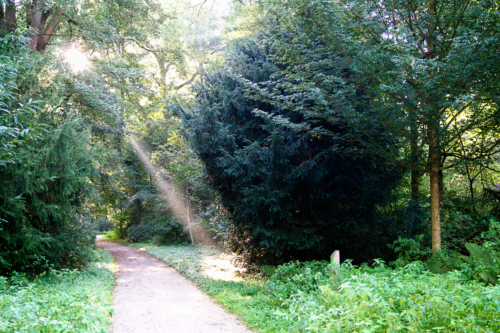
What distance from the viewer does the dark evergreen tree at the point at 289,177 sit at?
784 centimetres

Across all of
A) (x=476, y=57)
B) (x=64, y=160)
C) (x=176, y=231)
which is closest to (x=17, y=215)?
(x=64, y=160)

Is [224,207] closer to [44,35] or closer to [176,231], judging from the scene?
[44,35]

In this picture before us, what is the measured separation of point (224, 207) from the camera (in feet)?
34.6

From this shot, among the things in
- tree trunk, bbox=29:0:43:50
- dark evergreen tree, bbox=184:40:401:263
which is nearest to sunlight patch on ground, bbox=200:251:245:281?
dark evergreen tree, bbox=184:40:401:263

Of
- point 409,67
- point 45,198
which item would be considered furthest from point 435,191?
point 45,198

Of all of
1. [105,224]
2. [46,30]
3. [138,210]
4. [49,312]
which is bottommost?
[105,224]

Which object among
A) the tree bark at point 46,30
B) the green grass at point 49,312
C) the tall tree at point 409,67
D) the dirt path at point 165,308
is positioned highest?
the tree bark at point 46,30

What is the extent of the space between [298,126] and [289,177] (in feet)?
4.54

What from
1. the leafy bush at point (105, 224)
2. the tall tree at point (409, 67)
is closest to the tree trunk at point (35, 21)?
the tall tree at point (409, 67)

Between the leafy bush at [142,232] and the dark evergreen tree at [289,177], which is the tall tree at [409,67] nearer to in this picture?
the dark evergreen tree at [289,177]

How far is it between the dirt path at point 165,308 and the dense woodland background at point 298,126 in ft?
6.98

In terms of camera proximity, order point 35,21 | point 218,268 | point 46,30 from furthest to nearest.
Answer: point 218,268 → point 46,30 → point 35,21

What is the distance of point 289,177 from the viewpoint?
7.71 metres

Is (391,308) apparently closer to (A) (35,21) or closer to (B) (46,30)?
(A) (35,21)
